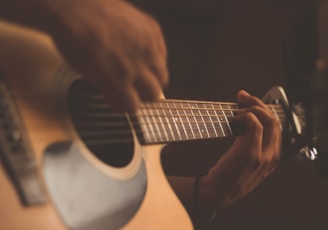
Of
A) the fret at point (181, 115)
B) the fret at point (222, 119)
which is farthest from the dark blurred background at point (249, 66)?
the fret at point (181, 115)

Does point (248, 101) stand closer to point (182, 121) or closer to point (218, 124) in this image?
point (218, 124)

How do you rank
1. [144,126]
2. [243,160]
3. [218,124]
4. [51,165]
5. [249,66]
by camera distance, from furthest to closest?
1. [249,66]
2. [243,160]
3. [218,124]
4. [144,126]
5. [51,165]

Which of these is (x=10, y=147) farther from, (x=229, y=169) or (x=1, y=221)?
(x=229, y=169)

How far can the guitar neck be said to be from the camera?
499mm

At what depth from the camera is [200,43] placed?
124 cm

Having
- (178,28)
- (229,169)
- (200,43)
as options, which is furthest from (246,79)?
(229,169)

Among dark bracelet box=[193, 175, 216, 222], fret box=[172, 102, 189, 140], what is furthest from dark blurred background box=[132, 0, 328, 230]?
fret box=[172, 102, 189, 140]

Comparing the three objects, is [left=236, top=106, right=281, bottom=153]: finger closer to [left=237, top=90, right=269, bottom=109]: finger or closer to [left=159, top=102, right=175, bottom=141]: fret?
[left=237, top=90, right=269, bottom=109]: finger

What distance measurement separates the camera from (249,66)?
4.33ft

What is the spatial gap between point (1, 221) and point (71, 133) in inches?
4.4

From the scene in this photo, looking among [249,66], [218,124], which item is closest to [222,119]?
[218,124]

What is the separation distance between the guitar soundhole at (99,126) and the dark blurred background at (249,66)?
0.38 meters

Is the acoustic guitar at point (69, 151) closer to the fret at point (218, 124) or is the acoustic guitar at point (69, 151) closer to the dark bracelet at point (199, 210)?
the fret at point (218, 124)

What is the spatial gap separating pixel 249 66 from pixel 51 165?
1069 millimetres
